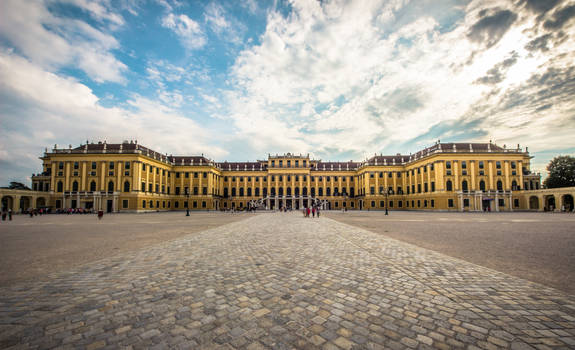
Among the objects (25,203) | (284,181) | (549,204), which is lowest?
(549,204)

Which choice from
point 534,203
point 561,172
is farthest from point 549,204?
point 561,172

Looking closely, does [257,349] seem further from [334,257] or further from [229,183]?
[229,183]

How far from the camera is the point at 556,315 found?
139 inches

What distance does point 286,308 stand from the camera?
3.78 meters

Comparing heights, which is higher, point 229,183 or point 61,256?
point 229,183

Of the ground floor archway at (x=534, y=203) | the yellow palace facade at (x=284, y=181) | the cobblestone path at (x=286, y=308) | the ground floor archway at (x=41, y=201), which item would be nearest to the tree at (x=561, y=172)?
the yellow palace facade at (x=284, y=181)

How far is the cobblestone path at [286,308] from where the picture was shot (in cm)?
291

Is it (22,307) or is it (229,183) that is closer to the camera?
(22,307)

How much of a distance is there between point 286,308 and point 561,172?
3133 inches

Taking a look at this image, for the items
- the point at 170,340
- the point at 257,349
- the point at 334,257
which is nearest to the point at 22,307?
the point at 170,340

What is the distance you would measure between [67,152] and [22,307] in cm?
6286

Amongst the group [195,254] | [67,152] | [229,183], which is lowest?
[195,254]

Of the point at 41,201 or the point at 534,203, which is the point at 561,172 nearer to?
the point at 534,203

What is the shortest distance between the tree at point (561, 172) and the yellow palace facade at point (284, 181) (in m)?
2.63
